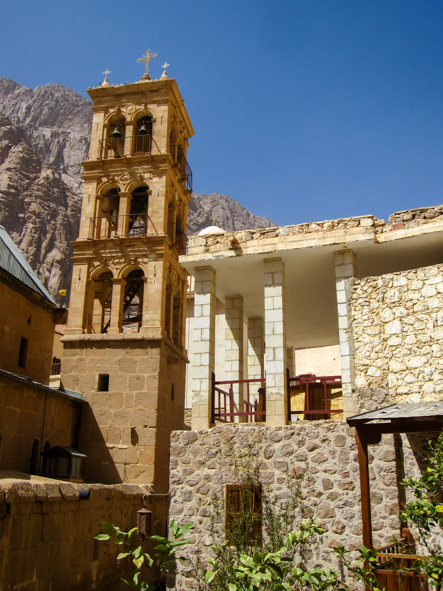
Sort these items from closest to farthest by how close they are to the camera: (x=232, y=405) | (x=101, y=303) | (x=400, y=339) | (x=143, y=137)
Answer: (x=400, y=339), (x=232, y=405), (x=101, y=303), (x=143, y=137)

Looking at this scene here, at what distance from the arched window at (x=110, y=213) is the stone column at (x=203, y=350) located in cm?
892

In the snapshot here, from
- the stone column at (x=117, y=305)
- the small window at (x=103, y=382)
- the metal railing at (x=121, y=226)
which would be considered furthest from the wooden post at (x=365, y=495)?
the metal railing at (x=121, y=226)

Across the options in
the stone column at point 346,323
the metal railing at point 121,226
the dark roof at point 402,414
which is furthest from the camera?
the metal railing at point 121,226

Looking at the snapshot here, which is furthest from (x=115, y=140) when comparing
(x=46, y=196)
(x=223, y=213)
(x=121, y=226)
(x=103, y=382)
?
(x=223, y=213)

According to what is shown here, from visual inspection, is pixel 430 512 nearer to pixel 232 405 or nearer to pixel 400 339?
pixel 400 339

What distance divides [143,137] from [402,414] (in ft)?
54.9

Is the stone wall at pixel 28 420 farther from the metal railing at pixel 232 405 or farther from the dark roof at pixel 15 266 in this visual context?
the metal railing at pixel 232 405

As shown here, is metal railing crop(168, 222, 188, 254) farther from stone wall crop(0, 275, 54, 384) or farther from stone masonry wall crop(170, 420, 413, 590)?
stone masonry wall crop(170, 420, 413, 590)

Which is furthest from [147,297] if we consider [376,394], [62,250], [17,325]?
[62,250]

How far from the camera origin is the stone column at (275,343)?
11141 millimetres

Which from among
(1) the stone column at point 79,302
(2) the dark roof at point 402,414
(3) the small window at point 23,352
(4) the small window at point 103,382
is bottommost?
(2) the dark roof at point 402,414

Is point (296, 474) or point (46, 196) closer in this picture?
point (296, 474)

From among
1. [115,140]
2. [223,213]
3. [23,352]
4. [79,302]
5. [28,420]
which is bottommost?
[28,420]

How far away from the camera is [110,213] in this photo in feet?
71.7
